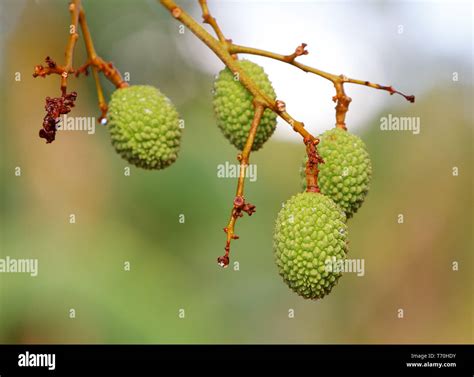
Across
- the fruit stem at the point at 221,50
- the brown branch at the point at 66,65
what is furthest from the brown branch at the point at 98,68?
the fruit stem at the point at 221,50

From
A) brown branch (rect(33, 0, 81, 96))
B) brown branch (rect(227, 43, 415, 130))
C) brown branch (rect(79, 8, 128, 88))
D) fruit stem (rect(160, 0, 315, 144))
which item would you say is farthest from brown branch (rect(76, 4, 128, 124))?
brown branch (rect(227, 43, 415, 130))

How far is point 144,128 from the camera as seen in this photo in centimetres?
163

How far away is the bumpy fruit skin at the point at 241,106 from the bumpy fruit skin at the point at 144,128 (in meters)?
0.16

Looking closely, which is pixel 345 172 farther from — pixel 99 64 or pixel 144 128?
pixel 99 64

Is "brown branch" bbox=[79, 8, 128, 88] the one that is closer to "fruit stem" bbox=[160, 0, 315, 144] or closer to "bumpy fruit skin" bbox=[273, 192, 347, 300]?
"fruit stem" bbox=[160, 0, 315, 144]

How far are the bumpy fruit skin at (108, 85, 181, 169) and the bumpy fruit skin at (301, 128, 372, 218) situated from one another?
395mm

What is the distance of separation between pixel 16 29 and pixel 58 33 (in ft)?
0.97

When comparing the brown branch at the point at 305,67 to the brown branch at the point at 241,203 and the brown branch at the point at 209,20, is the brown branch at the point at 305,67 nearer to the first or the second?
the brown branch at the point at 209,20

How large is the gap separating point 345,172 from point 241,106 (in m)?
0.33

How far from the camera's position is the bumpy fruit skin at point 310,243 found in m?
1.36

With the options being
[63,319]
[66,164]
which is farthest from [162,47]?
[63,319]

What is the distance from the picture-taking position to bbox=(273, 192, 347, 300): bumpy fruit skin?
4.46 ft

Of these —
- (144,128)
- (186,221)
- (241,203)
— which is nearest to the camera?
(241,203)

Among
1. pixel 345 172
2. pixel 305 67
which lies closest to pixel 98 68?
pixel 305 67
